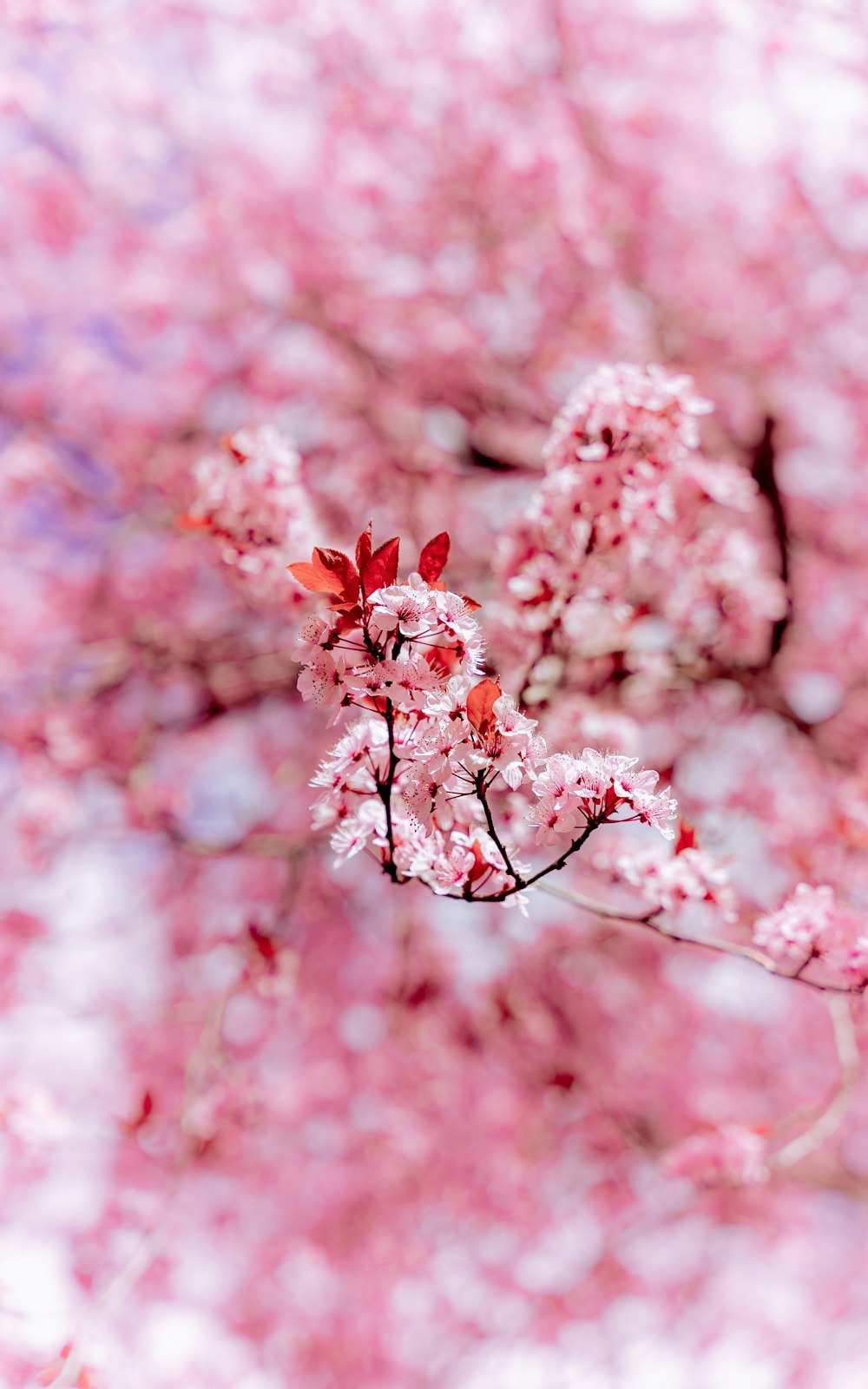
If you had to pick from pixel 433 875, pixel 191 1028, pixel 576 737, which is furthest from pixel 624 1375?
pixel 433 875

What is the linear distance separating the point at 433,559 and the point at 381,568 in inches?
5.6

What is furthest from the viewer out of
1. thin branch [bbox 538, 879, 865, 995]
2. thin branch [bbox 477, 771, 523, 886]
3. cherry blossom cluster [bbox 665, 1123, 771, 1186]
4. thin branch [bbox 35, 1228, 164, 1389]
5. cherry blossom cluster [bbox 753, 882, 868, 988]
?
cherry blossom cluster [bbox 665, 1123, 771, 1186]

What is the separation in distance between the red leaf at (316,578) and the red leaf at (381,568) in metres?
0.06

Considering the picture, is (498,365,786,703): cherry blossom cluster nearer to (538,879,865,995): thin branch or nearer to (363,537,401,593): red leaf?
(538,879,865,995): thin branch

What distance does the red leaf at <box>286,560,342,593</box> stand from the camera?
1.72 meters

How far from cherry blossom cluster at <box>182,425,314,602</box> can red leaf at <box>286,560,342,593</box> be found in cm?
143

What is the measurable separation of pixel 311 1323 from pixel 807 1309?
5.17 metres

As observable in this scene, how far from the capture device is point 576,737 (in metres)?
3.58

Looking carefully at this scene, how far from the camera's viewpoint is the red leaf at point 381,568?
Answer: 1.74 meters

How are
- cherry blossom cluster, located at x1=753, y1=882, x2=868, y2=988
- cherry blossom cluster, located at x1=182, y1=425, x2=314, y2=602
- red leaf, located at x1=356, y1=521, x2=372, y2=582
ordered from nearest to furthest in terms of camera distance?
red leaf, located at x1=356, y1=521, x2=372, y2=582, cherry blossom cluster, located at x1=753, y1=882, x2=868, y2=988, cherry blossom cluster, located at x1=182, y1=425, x2=314, y2=602

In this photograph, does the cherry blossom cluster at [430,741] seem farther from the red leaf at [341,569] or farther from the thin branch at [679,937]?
→ the thin branch at [679,937]

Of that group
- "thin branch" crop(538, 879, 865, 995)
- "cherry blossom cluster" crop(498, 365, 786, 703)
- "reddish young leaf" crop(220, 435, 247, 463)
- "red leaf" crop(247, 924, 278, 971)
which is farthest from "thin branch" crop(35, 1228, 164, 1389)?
"reddish young leaf" crop(220, 435, 247, 463)

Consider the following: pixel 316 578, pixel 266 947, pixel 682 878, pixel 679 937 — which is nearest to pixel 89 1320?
pixel 266 947

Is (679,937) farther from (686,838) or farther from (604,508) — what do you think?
(604,508)
